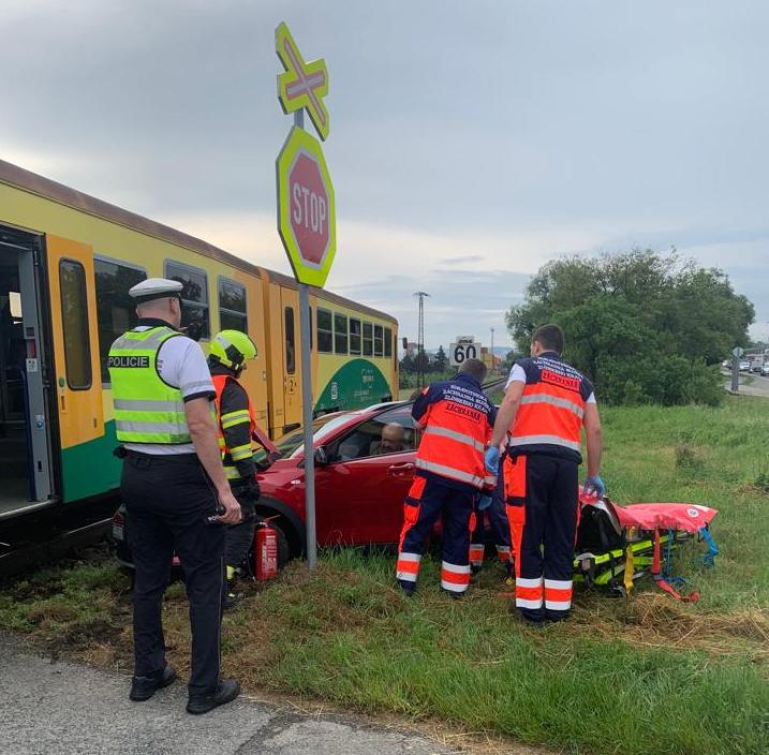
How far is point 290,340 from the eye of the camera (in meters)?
10.6

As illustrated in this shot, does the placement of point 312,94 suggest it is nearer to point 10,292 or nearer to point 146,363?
point 146,363

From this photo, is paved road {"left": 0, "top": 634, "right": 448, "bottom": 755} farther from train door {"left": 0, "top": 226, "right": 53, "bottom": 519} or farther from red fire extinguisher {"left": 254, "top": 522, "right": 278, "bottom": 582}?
train door {"left": 0, "top": 226, "right": 53, "bottom": 519}

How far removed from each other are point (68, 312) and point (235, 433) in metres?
2.35

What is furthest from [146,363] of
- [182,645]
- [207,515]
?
[182,645]

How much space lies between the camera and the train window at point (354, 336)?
1426 cm

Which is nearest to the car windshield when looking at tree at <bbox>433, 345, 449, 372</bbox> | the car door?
the car door

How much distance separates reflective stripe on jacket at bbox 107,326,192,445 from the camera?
9.83 feet

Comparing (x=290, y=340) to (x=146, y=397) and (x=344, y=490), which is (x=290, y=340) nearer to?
(x=344, y=490)

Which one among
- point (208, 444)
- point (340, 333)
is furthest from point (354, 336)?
point (208, 444)

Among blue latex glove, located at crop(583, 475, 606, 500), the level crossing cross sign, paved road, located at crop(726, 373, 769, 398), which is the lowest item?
paved road, located at crop(726, 373, 769, 398)

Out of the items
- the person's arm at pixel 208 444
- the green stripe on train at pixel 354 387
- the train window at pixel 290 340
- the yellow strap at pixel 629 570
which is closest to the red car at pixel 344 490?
the yellow strap at pixel 629 570

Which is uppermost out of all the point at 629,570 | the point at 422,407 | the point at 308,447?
the point at 422,407

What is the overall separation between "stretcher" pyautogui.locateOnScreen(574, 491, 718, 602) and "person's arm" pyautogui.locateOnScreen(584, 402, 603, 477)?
220mm

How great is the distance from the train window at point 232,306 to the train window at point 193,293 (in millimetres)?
406
